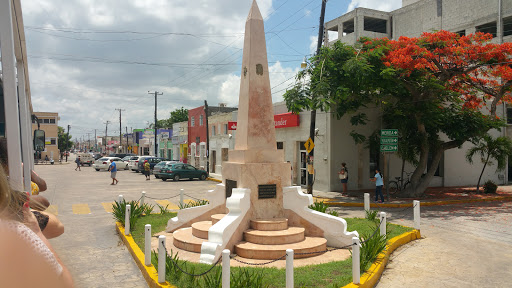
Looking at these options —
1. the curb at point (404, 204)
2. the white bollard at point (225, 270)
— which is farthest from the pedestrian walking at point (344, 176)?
the white bollard at point (225, 270)

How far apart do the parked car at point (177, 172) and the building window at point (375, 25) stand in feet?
84.7

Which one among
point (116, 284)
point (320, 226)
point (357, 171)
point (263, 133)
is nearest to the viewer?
point (116, 284)

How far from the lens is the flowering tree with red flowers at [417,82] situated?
15.6 meters

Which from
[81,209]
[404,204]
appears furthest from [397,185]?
[81,209]

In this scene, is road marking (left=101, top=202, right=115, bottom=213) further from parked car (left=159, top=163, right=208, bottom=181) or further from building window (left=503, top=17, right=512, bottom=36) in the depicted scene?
building window (left=503, top=17, right=512, bottom=36)

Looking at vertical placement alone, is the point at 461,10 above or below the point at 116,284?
above

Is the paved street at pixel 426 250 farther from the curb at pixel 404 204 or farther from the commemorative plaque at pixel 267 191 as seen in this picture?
the commemorative plaque at pixel 267 191

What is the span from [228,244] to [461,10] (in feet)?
111

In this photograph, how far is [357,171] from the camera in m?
20.6

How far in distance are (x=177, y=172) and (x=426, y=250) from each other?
73.5 feet

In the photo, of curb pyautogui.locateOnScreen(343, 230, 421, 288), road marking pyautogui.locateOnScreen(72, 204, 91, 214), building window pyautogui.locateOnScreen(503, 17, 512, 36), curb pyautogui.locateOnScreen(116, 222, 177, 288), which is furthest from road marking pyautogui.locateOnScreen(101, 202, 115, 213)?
building window pyautogui.locateOnScreen(503, 17, 512, 36)

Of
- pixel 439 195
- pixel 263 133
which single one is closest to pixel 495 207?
pixel 439 195

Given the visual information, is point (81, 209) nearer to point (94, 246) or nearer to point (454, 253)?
point (94, 246)

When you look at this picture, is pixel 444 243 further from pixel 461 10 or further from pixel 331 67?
pixel 461 10
